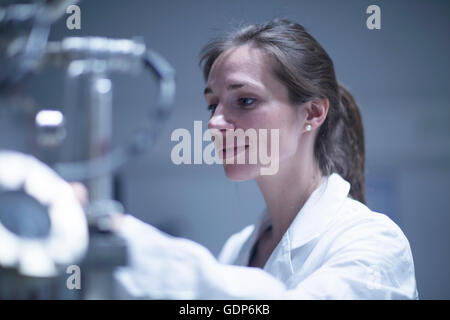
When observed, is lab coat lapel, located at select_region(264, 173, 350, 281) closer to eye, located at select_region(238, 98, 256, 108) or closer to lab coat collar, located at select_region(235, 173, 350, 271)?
lab coat collar, located at select_region(235, 173, 350, 271)

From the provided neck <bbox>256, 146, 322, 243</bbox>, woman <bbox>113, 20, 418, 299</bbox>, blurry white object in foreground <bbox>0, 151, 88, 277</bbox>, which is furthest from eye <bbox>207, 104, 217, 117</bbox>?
blurry white object in foreground <bbox>0, 151, 88, 277</bbox>

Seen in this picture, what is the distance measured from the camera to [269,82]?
2.43 feet

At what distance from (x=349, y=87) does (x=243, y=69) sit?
220 mm

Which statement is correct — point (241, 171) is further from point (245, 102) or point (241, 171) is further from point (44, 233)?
point (44, 233)

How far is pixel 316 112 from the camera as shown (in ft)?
2.55

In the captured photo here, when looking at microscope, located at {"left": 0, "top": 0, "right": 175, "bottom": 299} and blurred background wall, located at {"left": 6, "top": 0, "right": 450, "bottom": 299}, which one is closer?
microscope, located at {"left": 0, "top": 0, "right": 175, "bottom": 299}

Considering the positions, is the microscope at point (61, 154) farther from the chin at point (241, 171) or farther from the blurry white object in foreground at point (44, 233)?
the chin at point (241, 171)

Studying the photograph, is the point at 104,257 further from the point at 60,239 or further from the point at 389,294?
the point at 389,294

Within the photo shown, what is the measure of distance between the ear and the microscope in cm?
21

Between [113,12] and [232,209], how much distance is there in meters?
0.37

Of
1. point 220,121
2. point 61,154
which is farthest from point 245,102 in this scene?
point 61,154

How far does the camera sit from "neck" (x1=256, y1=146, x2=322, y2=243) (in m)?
0.78
